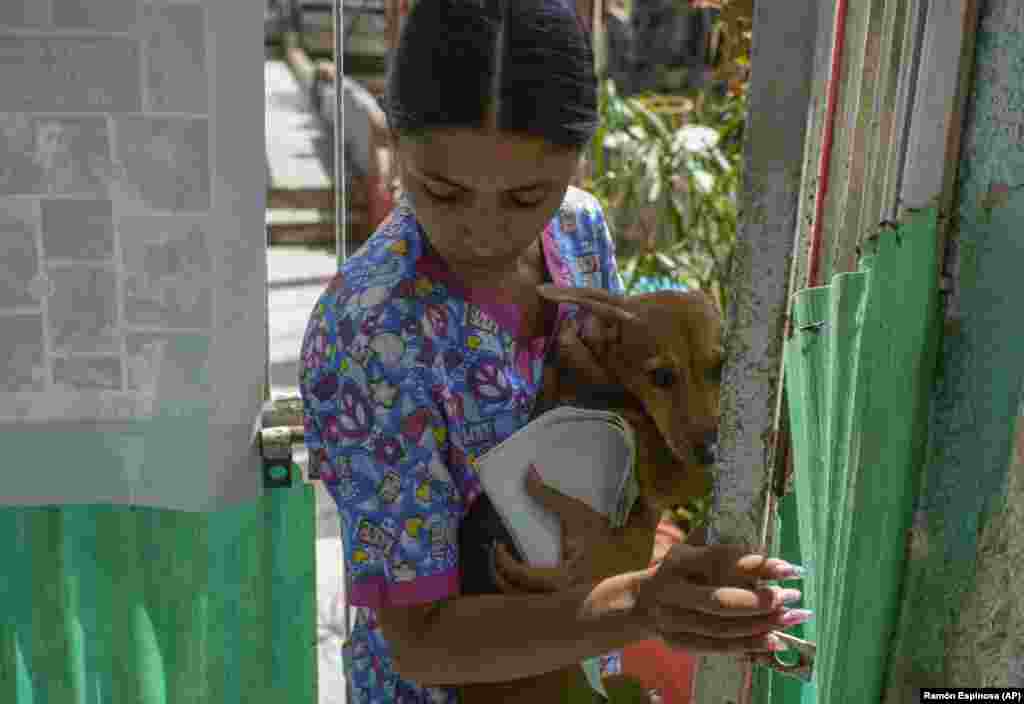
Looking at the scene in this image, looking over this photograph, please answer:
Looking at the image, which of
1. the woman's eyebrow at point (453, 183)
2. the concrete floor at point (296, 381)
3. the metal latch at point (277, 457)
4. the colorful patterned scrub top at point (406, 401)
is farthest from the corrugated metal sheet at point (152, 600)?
the woman's eyebrow at point (453, 183)

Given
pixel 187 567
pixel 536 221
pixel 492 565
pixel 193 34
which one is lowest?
pixel 187 567

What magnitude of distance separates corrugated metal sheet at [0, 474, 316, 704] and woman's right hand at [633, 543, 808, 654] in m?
0.95

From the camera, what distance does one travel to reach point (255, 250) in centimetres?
173

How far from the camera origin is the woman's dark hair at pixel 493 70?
3.79 ft

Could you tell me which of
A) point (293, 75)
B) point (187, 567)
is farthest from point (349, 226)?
point (187, 567)

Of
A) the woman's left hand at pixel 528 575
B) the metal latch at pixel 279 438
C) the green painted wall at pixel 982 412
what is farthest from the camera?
the metal latch at pixel 279 438

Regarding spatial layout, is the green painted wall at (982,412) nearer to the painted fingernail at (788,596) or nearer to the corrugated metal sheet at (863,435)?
the corrugated metal sheet at (863,435)

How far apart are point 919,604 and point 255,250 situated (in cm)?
106

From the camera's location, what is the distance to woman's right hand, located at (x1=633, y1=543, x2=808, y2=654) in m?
1.05

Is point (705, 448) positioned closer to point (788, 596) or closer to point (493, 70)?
point (788, 596)

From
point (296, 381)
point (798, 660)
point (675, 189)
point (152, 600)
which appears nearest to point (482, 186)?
point (798, 660)

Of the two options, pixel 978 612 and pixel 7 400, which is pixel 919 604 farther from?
pixel 7 400

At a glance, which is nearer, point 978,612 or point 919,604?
point 978,612

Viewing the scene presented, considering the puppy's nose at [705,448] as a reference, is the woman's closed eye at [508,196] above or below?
above
